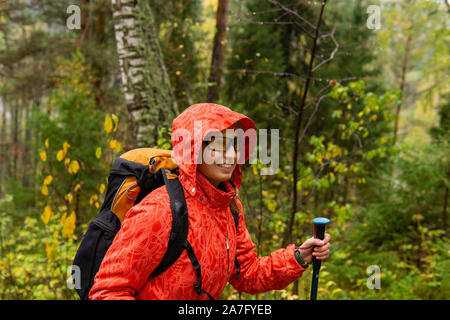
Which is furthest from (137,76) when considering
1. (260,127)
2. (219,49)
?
(219,49)

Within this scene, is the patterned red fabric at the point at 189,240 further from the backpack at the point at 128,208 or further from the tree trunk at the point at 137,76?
the tree trunk at the point at 137,76

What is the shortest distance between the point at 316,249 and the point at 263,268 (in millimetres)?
321

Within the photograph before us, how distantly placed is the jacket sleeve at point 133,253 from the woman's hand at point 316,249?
78cm

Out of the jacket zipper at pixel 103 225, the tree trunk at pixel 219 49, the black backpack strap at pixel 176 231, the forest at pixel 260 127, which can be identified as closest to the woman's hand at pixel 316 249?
the black backpack strap at pixel 176 231

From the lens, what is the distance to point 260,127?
731 cm

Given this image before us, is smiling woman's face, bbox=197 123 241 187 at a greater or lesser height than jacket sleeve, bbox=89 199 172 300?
greater

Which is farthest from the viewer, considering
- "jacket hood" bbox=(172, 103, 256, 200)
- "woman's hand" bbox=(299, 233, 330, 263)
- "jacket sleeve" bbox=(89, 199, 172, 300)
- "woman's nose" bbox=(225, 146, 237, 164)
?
"woman's hand" bbox=(299, 233, 330, 263)

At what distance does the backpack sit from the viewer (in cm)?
146

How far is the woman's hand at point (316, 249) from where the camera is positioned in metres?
1.73

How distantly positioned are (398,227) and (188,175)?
6458mm

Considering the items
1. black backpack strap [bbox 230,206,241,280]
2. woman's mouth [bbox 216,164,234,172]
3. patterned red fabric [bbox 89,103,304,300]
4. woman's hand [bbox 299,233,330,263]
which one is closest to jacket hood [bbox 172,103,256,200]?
patterned red fabric [bbox 89,103,304,300]

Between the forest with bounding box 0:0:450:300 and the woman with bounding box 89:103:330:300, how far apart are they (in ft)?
4.95

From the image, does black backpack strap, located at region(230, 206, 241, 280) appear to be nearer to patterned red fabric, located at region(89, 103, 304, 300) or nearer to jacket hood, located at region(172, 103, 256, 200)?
patterned red fabric, located at region(89, 103, 304, 300)

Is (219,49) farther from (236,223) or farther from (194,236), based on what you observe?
(194,236)
